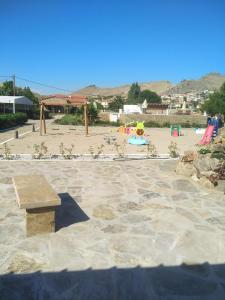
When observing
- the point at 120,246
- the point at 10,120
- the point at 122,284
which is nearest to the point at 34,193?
the point at 120,246

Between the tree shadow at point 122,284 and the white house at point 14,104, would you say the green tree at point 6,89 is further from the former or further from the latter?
the tree shadow at point 122,284

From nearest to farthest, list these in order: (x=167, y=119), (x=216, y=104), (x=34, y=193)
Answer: (x=34, y=193) < (x=167, y=119) < (x=216, y=104)

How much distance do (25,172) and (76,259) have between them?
4.49m

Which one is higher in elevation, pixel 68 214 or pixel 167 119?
pixel 167 119

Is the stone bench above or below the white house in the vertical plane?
below

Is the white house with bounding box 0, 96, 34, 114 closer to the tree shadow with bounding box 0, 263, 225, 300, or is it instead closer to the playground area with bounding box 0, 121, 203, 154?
the playground area with bounding box 0, 121, 203, 154

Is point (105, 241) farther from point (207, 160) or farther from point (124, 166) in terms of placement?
point (124, 166)

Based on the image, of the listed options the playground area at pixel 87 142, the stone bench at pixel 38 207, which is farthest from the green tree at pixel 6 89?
the stone bench at pixel 38 207

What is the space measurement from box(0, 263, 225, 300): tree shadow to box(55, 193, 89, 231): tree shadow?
1245 millimetres

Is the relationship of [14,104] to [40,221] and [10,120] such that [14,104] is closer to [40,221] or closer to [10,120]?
[10,120]

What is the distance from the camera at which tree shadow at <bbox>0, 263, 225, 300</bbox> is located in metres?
3.13

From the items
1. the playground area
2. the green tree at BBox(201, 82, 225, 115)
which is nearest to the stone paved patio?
the playground area

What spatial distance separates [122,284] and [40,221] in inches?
61.0

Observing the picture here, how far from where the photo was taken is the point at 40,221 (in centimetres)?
432
